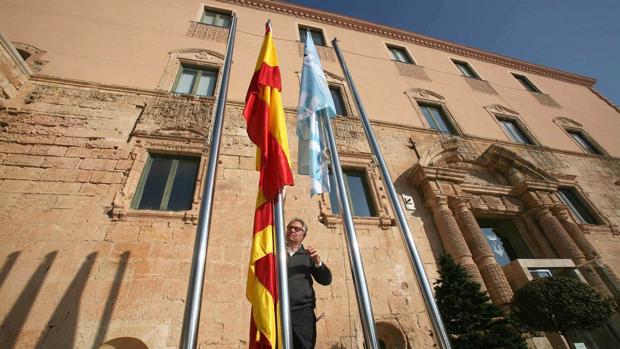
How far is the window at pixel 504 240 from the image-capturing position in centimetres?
707

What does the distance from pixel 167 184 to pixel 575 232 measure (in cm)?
1006

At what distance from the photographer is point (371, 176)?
6844 millimetres

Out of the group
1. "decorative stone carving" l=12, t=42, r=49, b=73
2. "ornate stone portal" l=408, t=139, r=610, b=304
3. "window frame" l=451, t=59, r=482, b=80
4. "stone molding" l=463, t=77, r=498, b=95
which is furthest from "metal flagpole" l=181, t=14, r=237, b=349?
"window frame" l=451, t=59, r=482, b=80

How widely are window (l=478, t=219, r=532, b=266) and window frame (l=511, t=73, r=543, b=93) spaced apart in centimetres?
1049

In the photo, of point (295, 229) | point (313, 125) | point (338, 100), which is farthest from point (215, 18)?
point (295, 229)

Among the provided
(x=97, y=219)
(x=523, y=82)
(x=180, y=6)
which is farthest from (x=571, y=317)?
(x=523, y=82)

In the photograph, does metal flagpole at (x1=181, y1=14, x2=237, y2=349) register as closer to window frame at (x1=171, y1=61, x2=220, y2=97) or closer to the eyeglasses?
the eyeglasses

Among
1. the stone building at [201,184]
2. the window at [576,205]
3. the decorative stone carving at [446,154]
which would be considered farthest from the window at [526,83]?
the decorative stone carving at [446,154]

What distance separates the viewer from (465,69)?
14.0m

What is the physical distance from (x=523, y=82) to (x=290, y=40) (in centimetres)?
1331

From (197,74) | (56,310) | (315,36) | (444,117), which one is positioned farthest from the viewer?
(315,36)

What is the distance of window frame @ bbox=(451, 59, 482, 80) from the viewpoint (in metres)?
13.4

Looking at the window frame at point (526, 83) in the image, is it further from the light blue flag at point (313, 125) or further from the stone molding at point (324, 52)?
the light blue flag at point (313, 125)

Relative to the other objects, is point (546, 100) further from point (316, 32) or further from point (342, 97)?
point (316, 32)
